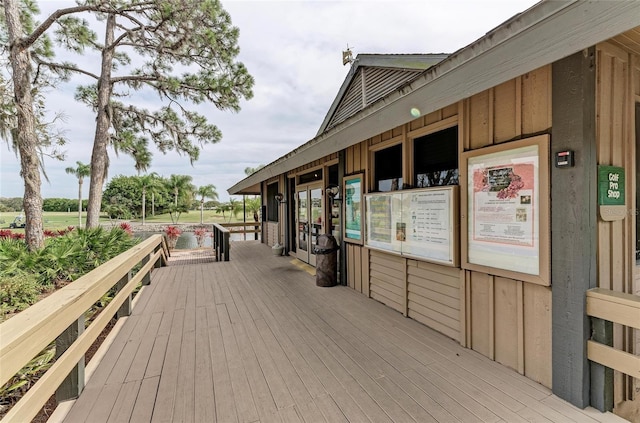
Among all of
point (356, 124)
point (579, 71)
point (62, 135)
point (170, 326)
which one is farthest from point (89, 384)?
point (62, 135)

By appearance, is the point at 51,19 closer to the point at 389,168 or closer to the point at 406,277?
the point at 389,168

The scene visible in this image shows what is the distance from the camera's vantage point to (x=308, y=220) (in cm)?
666

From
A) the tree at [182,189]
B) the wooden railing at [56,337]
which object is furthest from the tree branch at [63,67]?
the tree at [182,189]

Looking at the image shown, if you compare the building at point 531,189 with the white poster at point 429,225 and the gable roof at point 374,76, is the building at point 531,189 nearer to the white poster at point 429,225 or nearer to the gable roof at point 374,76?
the white poster at point 429,225

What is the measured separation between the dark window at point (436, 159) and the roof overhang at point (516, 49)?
0.60 m

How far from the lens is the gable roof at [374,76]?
19.1ft

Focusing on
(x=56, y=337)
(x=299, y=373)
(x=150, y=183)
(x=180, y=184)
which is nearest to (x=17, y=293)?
(x=56, y=337)

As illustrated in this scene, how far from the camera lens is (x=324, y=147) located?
14.8 ft

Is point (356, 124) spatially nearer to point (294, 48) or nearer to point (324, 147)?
point (324, 147)

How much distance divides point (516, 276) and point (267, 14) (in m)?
6.09

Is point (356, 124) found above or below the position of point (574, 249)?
above

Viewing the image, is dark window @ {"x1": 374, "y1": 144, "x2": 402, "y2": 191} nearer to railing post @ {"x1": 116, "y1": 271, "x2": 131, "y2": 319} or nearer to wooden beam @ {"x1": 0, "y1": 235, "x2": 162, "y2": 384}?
wooden beam @ {"x1": 0, "y1": 235, "x2": 162, "y2": 384}

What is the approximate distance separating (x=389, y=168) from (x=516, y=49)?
234 centimetres

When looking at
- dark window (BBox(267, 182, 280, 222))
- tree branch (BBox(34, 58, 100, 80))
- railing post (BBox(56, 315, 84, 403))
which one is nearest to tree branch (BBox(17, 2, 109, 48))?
tree branch (BBox(34, 58, 100, 80))
